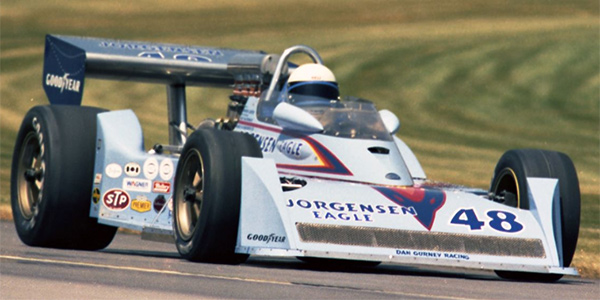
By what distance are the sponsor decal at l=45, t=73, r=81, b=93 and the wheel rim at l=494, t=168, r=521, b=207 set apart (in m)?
4.99

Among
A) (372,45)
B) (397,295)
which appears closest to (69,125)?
(397,295)

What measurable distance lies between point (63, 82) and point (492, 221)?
6.07 metres

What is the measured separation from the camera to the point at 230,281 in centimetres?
956

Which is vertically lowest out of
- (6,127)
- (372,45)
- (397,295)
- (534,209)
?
(397,295)

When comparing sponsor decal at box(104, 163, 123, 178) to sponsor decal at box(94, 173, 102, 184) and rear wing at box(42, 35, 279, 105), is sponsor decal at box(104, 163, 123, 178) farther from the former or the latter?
rear wing at box(42, 35, 279, 105)

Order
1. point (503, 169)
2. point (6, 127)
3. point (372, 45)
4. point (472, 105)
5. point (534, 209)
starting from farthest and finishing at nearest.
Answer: point (372, 45) < point (472, 105) < point (6, 127) < point (503, 169) < point (534, 209)

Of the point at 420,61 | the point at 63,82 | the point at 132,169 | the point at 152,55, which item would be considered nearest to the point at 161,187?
the point at 132,169

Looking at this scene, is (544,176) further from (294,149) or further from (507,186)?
(294,149)

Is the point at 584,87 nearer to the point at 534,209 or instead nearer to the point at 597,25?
the point at 597,25

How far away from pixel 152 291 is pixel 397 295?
1585 mm

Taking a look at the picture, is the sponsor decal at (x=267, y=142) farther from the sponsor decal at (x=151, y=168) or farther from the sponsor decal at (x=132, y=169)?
the sponsor decal at (x=132, y=169)

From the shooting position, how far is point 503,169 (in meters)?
12.4

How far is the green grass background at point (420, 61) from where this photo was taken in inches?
1400

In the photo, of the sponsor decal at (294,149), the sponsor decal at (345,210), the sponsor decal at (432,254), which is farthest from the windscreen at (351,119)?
the sponsor decal at (432,254)
